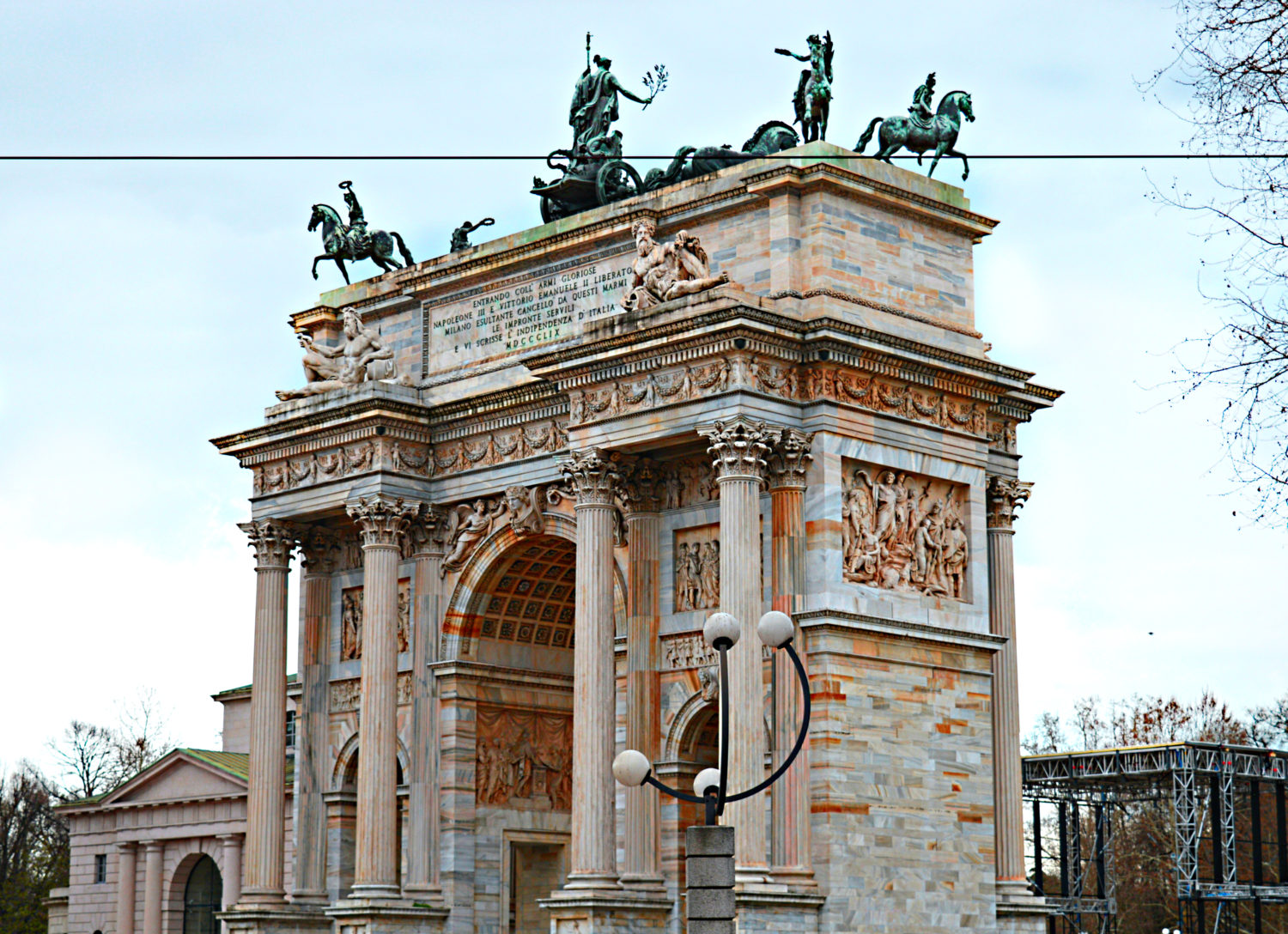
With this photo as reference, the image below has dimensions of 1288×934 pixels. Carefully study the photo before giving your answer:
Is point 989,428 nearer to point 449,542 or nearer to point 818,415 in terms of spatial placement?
point 818,415

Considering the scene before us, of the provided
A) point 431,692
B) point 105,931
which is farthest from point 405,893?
point 105,931

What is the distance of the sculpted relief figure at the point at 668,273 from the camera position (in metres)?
35.8

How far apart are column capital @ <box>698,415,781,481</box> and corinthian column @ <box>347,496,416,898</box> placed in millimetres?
8840

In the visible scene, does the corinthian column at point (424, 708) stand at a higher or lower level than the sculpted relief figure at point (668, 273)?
lower

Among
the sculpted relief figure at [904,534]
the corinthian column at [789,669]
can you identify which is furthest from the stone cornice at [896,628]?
the sculpted relief figure at [904,534]

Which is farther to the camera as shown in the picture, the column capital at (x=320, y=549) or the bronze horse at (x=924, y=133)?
the column capital at (x=320, y=549)

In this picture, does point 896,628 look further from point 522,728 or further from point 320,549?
point 320,549

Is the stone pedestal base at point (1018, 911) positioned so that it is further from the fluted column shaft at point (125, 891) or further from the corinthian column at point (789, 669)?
the fluted column shaft at point (125, 891)

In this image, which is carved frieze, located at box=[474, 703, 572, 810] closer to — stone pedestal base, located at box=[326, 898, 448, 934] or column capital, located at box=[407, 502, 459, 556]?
stone pedestal base, located at box=[326, 898, 448, 934]

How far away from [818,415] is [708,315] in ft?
8.23

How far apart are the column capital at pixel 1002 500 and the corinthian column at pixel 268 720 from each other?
568 inches

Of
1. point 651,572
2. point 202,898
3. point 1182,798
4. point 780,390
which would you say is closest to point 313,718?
point 651,572

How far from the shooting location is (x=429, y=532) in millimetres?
41156

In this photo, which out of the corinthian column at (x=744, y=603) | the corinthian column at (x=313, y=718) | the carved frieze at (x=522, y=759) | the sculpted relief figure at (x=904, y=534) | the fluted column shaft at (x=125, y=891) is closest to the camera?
the corinthian column at (x=744, y=603)
